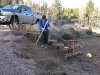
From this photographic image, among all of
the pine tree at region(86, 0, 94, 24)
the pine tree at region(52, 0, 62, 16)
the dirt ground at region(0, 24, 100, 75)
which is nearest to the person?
the dirt ground at region(0, 24, 100, 75)

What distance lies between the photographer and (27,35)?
2038cm

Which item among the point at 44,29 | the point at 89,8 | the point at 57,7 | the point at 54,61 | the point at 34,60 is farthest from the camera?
the point at 89,8

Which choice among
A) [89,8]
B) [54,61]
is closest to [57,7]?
[89,8]

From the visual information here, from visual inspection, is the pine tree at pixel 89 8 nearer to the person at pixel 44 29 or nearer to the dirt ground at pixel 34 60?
the dirt ground at pixel 34 60

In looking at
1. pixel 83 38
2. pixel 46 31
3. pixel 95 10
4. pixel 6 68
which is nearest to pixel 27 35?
pixel 46 31

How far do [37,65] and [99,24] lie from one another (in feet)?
149

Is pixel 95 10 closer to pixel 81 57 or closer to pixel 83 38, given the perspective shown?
pixel 83 38

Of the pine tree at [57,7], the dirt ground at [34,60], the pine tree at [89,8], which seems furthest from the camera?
the pine tree at [89,8]

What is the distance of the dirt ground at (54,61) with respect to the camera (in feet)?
49.5

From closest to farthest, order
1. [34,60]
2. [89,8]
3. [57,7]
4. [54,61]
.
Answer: [34,60], [54,61], [57,7], [89,8]

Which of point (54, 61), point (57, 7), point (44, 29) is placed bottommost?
point (54, 61)

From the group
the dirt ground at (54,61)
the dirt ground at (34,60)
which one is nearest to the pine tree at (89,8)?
the dirt ground at (34,60)

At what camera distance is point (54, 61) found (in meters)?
16.7

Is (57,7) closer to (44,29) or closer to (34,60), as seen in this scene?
(44,29)
